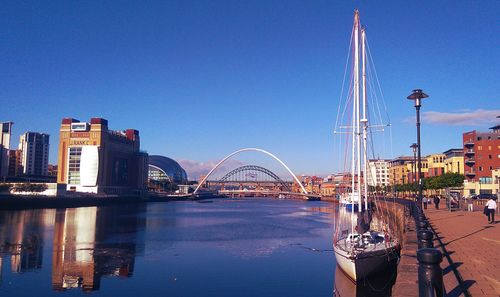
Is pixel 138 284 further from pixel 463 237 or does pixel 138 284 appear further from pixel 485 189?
pixel 485 189

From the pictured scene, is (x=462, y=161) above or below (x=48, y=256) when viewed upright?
above

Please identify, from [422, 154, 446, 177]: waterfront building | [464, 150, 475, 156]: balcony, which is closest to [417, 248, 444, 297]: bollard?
[464, 150, 475, 156]: balcony

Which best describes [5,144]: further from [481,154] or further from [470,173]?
[481,154]

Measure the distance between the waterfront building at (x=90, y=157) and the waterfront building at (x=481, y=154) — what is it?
97752 millimetres

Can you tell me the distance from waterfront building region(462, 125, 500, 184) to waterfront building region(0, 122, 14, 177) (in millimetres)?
158109

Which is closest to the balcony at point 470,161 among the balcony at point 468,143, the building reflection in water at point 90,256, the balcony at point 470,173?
the balcony at point 470,173

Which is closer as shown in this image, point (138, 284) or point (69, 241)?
point (138, 284)

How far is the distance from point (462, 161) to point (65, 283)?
324 ft

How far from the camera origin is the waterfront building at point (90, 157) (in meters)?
127

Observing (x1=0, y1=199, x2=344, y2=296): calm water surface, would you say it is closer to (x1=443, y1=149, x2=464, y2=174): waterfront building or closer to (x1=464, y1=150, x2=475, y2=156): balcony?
(x1=464, y1=150, x2=475, y2=156): balcony

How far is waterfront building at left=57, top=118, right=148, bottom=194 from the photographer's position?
12669cm

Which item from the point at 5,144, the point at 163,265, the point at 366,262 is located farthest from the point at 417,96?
the point at 5,144

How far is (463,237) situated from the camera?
18.7 metres

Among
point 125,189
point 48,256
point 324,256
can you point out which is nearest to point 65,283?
point 48,256
